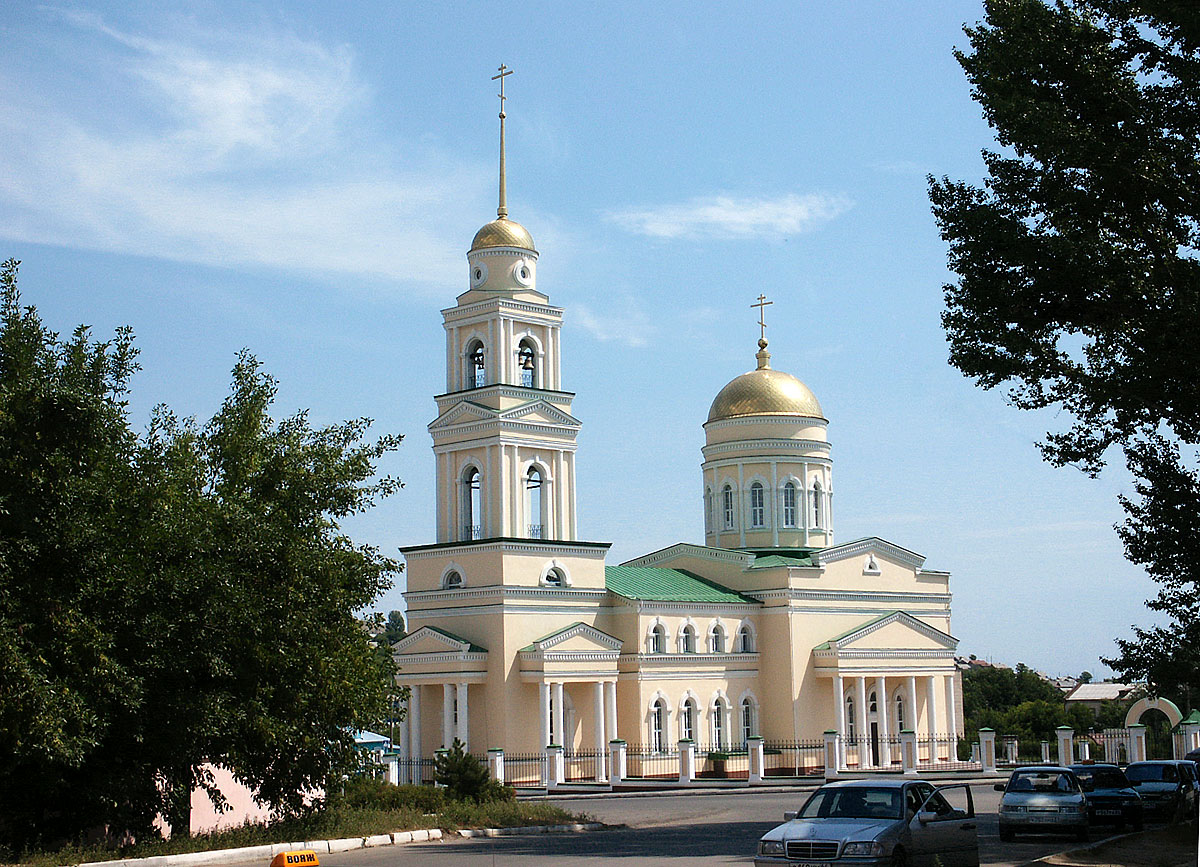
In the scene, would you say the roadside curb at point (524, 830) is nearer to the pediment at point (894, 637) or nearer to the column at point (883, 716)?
the pediment at point (894, 637)

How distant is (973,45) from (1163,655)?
29.2 ft

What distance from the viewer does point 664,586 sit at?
4812 cm

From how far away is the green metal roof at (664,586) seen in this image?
152ft

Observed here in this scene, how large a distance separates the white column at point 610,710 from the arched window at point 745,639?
21.4 ft

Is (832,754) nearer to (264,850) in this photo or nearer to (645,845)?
(645,845)

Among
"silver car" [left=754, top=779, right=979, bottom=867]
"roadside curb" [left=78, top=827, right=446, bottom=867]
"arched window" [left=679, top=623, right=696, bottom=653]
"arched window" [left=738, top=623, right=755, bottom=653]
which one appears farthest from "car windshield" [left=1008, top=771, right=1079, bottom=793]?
"arched window" [left=738, top=623, right=755, bottom=653]

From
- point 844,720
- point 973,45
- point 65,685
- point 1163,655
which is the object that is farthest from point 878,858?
point 844,720

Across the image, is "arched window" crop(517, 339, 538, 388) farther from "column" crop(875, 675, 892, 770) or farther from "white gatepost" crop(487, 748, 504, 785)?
"column" crop(875, 675, 892, 770)

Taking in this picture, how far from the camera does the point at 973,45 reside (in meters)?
20.0

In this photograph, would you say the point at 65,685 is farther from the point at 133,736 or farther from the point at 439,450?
the point at 439,450

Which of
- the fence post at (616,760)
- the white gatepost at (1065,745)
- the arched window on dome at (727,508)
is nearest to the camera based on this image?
the fence post at (616,760)

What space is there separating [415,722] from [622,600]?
24.4 feet

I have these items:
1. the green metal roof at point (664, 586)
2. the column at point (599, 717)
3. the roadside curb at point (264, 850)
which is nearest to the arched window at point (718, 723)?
the green metal roof at point (664, 586)

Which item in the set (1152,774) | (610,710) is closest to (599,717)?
(610,710)
